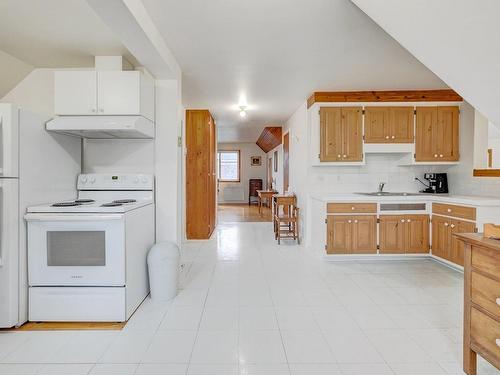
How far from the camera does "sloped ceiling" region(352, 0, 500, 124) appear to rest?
1410mm

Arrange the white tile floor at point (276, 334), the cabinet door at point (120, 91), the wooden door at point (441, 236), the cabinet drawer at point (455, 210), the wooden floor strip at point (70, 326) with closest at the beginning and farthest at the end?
the white tile floor at point (276, 334) < the wooden floor strip at point (70, 326) < the cabinet door at point (120, 91) < the cabinet drawer at point (455, 210) < the wooden door at point (441, 236)

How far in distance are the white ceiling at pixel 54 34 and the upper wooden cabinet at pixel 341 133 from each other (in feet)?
8.87

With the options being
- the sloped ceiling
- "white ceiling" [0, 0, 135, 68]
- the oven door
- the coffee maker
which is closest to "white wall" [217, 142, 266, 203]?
the coffee maker

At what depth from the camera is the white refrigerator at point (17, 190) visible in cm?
219

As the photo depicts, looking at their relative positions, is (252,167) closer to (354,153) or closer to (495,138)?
(354,153)

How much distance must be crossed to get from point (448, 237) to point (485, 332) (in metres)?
2.50

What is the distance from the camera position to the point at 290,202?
5570 mm

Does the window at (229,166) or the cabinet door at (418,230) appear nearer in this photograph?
the cabinet door at (418,230)

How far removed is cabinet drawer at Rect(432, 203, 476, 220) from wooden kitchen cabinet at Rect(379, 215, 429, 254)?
7.8 inches

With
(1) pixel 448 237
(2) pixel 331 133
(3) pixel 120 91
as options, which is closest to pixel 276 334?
(3) pixel 120 91

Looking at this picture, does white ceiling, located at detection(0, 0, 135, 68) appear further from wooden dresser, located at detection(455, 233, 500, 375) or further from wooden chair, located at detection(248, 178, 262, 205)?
wooden chair, located at detection(248, 178, 262, 205)

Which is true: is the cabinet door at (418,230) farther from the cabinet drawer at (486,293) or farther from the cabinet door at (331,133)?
the cabinet drawer at (486,293)

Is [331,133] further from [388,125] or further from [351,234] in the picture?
[351,234]

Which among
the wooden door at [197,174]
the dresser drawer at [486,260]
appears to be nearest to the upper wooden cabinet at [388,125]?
the wooden door at [197,174]
